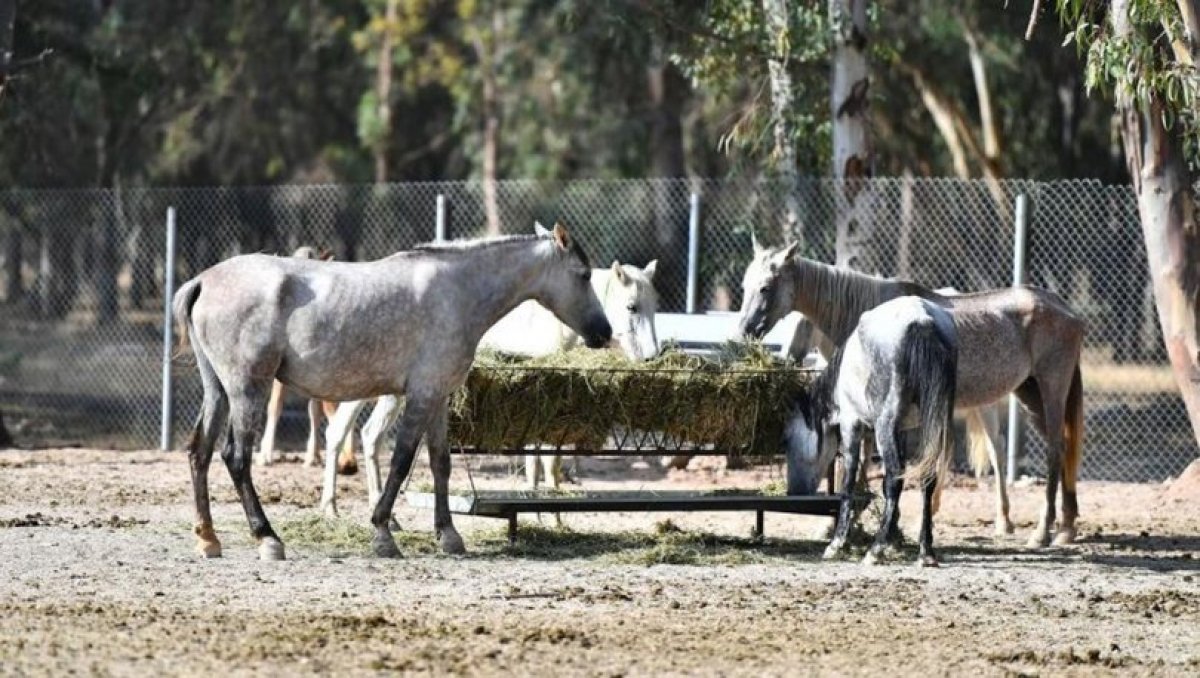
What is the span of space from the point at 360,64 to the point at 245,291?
37.6 m

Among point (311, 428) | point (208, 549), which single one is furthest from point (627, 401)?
point (311, 428)

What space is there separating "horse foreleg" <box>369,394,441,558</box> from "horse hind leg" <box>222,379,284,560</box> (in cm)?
58

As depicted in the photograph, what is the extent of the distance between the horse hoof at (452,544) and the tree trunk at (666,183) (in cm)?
1161

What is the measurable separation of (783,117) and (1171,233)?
16.8 ft

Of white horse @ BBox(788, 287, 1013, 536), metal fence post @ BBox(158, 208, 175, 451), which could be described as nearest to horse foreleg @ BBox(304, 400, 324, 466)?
metal fence post @ BBox(158, 208, 175, 451)

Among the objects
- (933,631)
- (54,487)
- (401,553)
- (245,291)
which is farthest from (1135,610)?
(54,487)

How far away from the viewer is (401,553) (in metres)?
11.0

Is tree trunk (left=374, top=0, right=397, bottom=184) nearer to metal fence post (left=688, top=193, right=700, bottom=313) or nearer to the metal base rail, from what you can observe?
metal fence post (left=688, top=193, right=700, bottom=313)

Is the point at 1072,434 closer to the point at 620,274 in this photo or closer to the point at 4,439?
the point at 620,274

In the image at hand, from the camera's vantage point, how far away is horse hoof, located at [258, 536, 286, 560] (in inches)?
416

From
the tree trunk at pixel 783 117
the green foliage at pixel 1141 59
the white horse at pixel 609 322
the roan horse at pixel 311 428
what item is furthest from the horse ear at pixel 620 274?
the tree trunk at pixel 783 117

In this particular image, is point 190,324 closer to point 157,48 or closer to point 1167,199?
point 1167,199

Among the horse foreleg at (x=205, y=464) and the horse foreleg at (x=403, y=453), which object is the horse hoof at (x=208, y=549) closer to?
the horse foreleg at (x=205, y=464)

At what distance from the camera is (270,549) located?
10570 millimetres
